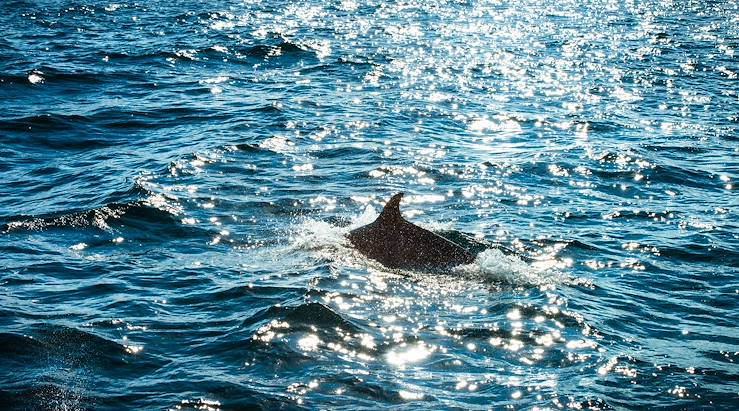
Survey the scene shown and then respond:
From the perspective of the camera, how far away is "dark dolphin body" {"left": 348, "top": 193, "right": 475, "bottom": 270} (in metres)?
13.2

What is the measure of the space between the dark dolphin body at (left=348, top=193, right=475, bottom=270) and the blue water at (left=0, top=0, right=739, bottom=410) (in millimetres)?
329

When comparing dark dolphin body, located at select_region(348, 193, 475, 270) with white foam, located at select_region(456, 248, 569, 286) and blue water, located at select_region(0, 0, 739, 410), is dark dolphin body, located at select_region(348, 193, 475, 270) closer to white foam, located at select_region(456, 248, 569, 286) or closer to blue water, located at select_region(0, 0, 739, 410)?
white foam, located at select_region(456, 248, 569, 286)

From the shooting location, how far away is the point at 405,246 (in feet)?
43.8

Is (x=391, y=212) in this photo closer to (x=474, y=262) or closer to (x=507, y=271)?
(x=474, y=262)

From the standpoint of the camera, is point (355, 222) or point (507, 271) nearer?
point (507, 271)

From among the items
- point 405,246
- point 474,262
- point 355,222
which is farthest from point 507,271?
point 355,222

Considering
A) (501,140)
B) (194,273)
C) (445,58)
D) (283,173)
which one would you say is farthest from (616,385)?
(445,58)

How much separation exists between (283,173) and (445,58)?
46.4 feet

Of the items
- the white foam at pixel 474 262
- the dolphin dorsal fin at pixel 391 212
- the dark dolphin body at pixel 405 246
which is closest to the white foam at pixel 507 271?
the white foam at pixel 474 262

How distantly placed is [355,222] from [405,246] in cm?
198

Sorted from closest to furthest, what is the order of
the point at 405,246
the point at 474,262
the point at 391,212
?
the point at 474,262 → the point at 405,246 → the point at 391,212

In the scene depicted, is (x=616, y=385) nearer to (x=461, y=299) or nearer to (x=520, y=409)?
(x=520, y=409)

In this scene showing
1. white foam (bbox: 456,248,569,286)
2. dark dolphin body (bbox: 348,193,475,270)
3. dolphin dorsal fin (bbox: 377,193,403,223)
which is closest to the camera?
white foam (bbox: 456,248,569,286)

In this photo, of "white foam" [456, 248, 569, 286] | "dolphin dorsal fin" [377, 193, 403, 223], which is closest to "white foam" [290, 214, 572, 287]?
"white foam" [456, 248, 569, 286]
